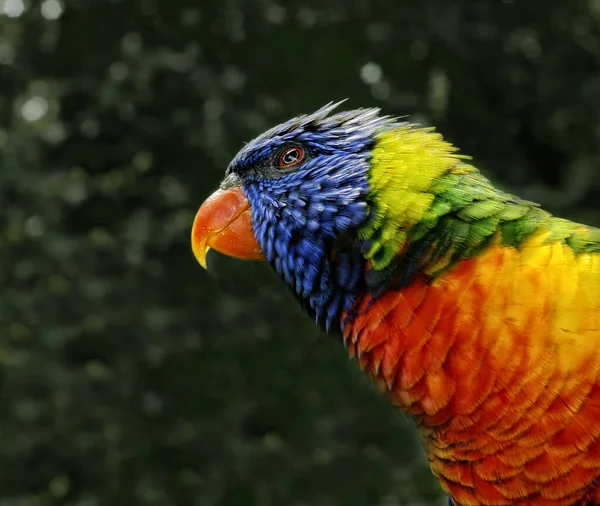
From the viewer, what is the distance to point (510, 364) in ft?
3.88

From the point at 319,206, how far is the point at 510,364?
523 millimetres

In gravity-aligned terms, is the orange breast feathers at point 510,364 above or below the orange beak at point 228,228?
below

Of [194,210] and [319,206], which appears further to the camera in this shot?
[194,210]

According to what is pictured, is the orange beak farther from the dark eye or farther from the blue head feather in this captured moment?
the dark eye

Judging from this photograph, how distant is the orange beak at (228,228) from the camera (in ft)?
5.16

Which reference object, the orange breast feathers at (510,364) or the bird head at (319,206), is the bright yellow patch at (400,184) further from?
the orange breast feathers at (510,364)

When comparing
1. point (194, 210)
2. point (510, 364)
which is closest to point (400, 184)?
point (510, 364)

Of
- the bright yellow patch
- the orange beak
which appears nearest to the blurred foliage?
the orange beak

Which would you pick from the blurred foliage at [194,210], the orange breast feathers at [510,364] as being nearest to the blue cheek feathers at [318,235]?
the orange breast feathers at [510,364]

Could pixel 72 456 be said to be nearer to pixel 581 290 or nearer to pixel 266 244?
pixel 266 244

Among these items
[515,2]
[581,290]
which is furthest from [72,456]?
[515,2]

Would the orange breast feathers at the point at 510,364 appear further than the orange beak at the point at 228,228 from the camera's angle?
No

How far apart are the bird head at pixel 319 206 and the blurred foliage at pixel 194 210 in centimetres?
183

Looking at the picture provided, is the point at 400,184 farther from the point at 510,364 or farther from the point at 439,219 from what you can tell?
the point at 510,364
